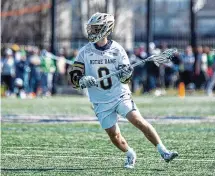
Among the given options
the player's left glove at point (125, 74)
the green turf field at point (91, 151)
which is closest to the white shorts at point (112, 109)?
the player's left glove at point (125, 74)

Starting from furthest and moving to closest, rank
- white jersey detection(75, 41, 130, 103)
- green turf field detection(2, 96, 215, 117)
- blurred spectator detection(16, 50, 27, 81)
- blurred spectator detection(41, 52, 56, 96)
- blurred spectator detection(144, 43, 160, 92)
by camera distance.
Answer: blurred spectator detection(144, 43, 160, 92)
blurred spectator detection(41, 52, 56, 96)
blurred spectator detection(16, 50, 27, 81)
green turf field detection(2, 96, 215, 117)
white jersey detection(75, 41, 130, 103)

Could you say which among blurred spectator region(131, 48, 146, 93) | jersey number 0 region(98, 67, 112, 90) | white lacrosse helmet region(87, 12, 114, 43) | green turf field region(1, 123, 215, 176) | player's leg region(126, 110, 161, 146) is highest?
white lacrosse helmet region(87, 12, 114, 43)

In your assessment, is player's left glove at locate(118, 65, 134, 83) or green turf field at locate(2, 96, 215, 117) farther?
green turf field at locate(2, 96, 215, 117)

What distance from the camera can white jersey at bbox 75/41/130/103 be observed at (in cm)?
928

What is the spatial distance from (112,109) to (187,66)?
1914cm

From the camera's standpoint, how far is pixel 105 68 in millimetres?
9312

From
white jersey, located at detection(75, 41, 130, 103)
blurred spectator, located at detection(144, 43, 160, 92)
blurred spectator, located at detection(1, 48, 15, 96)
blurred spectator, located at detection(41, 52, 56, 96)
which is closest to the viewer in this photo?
white jersey, located at detection(75, 41, 130, 103)

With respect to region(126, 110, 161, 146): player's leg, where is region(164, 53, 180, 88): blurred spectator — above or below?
below

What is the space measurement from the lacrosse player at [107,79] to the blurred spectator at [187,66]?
61.0ft

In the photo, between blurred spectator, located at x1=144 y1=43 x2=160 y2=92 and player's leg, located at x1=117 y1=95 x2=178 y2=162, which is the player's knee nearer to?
player's leg, located at x1=117 y1=95 x2=178 y2=162

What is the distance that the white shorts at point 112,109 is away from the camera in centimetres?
918

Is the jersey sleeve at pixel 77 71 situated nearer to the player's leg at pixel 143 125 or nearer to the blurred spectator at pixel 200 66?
the player's leg at pixel 143 125

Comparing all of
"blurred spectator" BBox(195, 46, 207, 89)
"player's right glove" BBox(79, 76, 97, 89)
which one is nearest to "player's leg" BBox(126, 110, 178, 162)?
"player's right glove" BBox(79, 76, 97, 89)

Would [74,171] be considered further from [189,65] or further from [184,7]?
[184,7]
